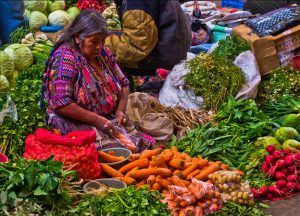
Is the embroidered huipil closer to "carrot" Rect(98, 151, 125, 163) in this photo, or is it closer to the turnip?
"carrot" Rect(98, 151, 125, 163)

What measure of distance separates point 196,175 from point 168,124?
152 cm

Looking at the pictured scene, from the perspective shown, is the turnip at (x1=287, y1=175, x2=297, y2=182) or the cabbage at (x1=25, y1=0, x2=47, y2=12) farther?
the cabbage at (x1=25, y1=0, x2=47, y2=12)

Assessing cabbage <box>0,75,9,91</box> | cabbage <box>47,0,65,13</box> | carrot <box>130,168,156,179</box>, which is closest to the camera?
carrot <box>130,168,156,179</box>

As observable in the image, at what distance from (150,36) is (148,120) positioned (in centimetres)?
111

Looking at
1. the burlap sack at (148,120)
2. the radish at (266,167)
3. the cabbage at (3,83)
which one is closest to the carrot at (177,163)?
the radish at (266,167)

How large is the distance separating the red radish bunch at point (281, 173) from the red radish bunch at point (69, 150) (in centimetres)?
143

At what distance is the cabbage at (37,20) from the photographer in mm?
9445

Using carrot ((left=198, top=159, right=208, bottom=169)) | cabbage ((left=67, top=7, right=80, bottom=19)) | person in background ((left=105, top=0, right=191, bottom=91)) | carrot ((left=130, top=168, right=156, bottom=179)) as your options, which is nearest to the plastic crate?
cabbage ((left=67, top=7, right=80, bottom=19))

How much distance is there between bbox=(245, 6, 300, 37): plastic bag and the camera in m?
7.36

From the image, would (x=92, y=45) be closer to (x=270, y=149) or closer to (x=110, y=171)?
(x=110, y=171)

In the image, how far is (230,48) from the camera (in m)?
7.20

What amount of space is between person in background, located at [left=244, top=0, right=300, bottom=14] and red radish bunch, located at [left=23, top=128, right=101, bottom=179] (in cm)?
542

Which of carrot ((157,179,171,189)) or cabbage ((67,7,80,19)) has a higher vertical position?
carrot ((157,179,171,189))

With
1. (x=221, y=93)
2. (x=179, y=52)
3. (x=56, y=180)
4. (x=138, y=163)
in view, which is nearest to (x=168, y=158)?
(x=138, y=163)
